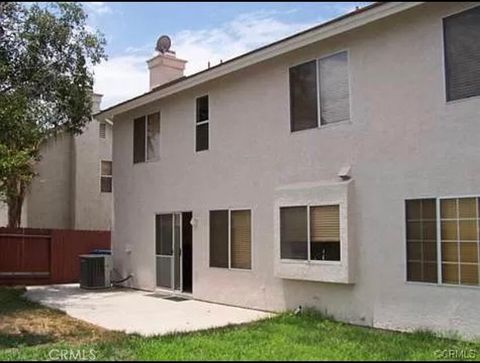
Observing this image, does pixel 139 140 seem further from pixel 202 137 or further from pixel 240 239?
pixel 240 239

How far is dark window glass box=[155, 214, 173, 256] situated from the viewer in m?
15.9

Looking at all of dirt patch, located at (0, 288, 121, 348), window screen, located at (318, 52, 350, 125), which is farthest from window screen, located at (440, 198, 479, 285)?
dirt patch, located at (0, 288, 121, 348)

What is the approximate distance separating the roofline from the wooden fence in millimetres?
5860

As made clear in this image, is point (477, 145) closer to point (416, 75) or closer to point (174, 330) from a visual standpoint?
point (416, 75)

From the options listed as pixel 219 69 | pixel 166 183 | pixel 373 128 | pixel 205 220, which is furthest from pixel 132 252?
pixel 373 128

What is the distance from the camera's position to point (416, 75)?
9.97 meters

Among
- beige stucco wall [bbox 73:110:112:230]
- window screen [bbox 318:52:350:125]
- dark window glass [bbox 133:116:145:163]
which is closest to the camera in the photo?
window screen [bbox 318:52:350:125]

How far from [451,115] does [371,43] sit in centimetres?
217

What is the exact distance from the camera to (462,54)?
368 inches

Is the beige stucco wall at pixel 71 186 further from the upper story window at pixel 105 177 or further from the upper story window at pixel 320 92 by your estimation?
the upper story window at pixel 320 92

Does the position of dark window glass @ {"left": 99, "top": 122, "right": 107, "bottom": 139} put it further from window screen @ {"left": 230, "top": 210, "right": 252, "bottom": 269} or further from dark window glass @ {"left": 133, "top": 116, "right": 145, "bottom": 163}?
window screen @ {"left": 230, "top": 210, "right": 252, "bottom": 269}

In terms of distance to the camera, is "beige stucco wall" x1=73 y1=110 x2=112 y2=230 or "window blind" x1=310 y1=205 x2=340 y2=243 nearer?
"window blind" x1=310 y1=205 x2=340 y2=243

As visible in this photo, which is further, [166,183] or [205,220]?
[166,183]

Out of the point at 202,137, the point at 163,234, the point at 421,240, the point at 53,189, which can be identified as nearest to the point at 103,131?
the point at 53,189
